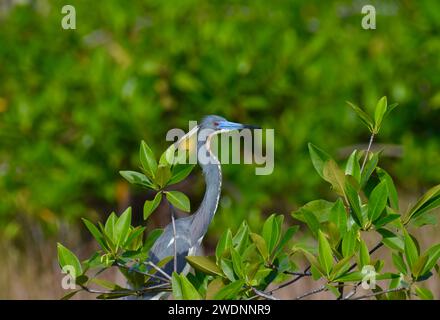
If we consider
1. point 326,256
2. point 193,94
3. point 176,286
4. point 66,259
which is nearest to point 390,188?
point 326,256

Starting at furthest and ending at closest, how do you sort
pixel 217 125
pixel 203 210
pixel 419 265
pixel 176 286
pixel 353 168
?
pixel 217 125, pixel 203 210, pixel 353 168, pixel 419 265, pixel 176 286

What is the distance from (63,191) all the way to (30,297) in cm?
118

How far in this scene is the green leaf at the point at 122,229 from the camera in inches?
91.6

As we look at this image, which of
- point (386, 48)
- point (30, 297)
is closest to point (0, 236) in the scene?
point (30, 297)

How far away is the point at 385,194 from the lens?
2.28m

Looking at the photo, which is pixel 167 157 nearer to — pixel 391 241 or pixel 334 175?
pixel 334 175

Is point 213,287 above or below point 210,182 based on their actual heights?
below

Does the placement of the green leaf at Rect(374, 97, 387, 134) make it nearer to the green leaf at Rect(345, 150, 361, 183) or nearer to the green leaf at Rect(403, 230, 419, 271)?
the green leaf at Rect(345, 150, 361, 183)

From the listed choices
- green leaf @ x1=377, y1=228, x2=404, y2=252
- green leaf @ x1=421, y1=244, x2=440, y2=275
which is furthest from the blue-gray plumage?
green leaf @ x1=421, y1=244, x2=440, y2=275

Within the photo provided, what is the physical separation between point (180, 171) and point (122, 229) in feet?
0.71

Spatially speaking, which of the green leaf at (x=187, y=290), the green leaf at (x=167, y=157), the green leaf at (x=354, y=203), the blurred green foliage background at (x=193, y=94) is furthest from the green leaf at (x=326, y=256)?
the blurred green foliage background at (x=193, y=94)

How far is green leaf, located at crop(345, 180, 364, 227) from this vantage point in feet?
7.50

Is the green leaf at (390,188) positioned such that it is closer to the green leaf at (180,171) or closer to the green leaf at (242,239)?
the green leaf at (242,239)

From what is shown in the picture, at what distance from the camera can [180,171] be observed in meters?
2.32
